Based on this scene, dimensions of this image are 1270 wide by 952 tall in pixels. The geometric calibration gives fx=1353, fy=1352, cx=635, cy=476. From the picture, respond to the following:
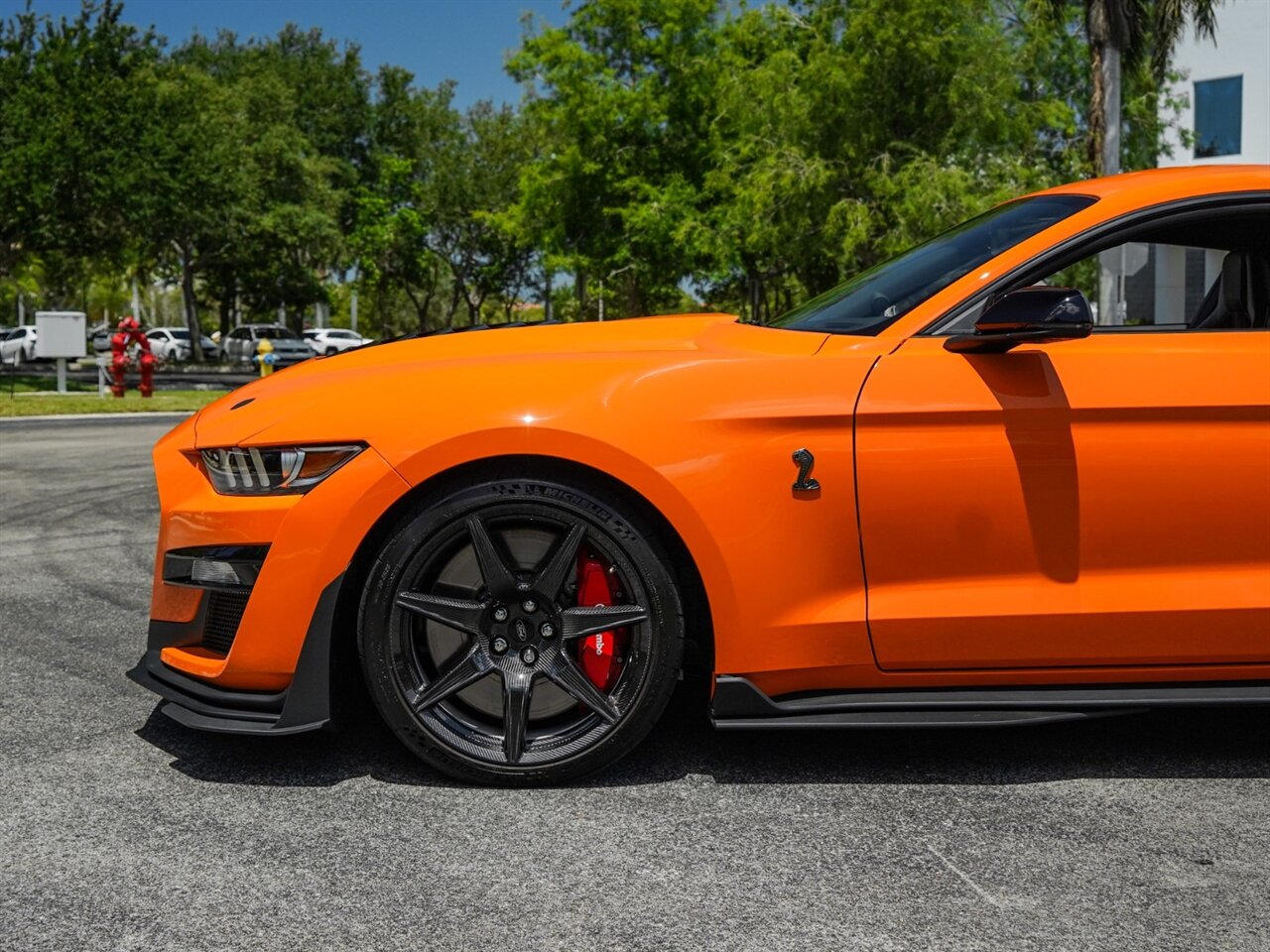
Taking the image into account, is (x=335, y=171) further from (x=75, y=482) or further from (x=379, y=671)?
(x=379, y=671)

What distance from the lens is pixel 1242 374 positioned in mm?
3486

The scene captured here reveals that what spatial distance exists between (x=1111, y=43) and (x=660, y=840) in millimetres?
21883

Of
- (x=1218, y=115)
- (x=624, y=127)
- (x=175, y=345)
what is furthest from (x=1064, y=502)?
(x=175, y=345)

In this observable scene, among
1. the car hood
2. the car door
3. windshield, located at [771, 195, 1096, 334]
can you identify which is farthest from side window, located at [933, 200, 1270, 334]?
the car hood

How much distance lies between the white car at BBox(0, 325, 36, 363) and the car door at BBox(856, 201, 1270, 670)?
50.2 m

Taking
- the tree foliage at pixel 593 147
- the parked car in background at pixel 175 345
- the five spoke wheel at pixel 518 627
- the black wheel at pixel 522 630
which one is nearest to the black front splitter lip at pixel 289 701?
the black wheel at pixel 522 630

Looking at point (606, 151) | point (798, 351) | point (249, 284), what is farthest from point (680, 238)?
point (249, 284)

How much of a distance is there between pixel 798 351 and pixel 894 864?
4.29ft

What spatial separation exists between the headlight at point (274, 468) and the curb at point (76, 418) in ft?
54.8

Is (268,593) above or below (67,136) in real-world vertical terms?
below

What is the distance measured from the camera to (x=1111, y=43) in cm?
2208

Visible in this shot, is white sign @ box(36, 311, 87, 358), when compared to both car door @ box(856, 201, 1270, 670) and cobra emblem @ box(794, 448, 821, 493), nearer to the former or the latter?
cobra emblem @ box(794, 448, 821, 493)

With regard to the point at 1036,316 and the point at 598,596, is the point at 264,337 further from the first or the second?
the point at 1036,316

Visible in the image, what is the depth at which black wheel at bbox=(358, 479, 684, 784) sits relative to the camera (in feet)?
11.4
